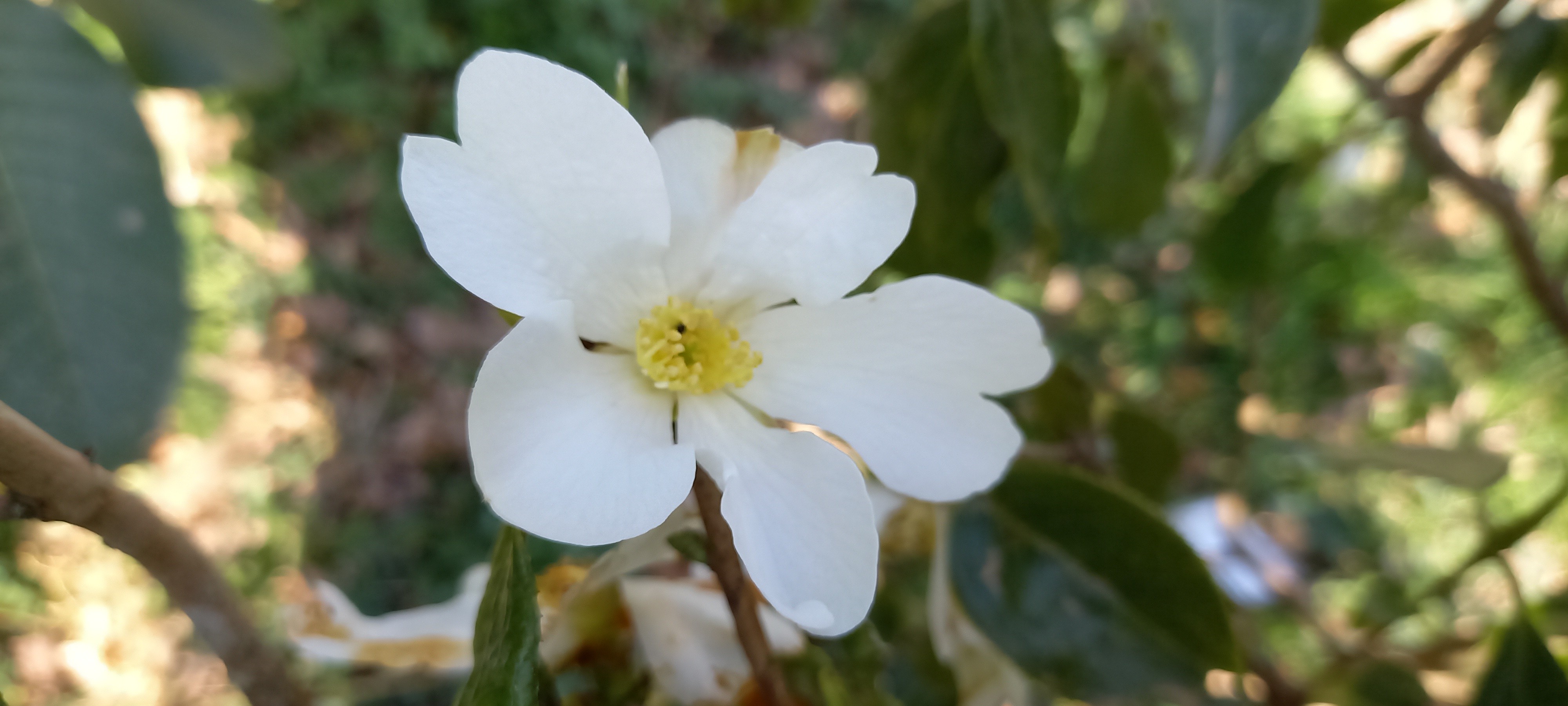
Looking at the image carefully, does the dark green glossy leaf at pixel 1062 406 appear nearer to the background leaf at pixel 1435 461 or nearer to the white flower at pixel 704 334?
the background leaf at pixel 1435 461

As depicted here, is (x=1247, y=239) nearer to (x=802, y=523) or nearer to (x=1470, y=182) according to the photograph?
(x=1470, y=182)

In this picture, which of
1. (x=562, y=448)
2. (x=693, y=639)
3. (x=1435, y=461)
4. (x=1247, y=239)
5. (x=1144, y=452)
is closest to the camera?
(x=562, y=448)

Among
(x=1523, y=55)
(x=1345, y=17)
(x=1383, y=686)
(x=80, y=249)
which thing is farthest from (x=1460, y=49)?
(x=80, y=249)

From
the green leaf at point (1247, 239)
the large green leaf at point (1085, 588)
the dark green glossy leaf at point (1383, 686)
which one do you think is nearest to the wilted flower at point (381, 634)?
the large green leaf at point (1085, 588)

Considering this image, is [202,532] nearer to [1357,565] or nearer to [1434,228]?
[1357,565]

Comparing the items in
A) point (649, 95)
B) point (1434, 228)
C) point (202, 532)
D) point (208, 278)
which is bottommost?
point (202, 532)

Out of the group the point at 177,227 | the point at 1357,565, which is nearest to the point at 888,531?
the point at 177,227
